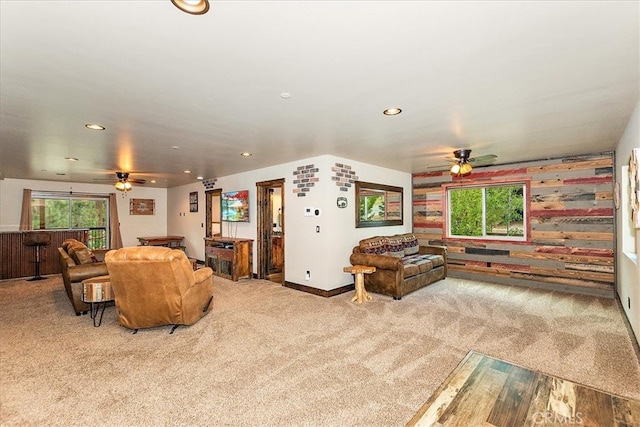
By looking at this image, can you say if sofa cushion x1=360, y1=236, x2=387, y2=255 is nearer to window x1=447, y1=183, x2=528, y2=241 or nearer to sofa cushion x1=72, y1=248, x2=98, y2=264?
window x1=447, y1=183, x2=528, y2=241

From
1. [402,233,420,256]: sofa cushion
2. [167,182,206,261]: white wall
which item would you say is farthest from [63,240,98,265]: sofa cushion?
[402,233,420,256]: sofa cushion

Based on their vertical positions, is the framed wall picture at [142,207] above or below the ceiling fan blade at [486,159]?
below

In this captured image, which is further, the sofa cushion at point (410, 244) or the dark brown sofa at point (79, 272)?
the sofa cushion at point (410, 244)

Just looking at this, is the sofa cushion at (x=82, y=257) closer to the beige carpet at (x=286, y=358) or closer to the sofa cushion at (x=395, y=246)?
the beige carpet at (x=286, y=358)

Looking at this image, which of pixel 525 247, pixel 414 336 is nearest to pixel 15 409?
pixel 414 336

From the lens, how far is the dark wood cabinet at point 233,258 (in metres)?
6.03

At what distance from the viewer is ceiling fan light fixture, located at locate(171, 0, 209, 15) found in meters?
1.40

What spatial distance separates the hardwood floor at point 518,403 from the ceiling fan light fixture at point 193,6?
2.05m

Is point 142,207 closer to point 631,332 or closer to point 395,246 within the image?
point 395,246

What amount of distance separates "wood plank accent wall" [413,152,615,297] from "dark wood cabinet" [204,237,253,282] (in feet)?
14.4

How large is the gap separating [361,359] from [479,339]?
1367 millimetres

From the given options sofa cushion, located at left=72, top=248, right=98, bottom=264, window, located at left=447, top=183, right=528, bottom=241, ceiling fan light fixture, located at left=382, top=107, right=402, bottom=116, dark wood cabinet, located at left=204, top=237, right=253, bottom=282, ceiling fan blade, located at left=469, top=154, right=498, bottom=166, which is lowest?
dark wood cabinet, located at left=204, top=237, right=253, bottom=282

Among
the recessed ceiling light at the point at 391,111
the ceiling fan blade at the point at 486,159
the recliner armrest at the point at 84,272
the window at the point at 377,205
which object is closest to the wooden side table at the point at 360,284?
the window at the point at 377,205

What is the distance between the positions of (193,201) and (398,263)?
611 cm
